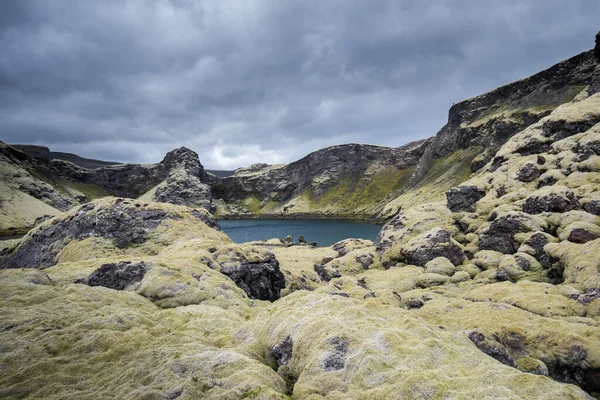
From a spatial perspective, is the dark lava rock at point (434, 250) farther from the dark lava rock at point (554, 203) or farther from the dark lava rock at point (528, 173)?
the dark lava rock at point (528, 173)

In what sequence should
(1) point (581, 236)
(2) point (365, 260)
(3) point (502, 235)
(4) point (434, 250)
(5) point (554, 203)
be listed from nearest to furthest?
(1) point (581, 236) < (3) point (502, 235) < (5) point (554, 203) < (4) point (434, 250) < (2) point (365, 260)

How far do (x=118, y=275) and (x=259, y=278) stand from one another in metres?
20.2

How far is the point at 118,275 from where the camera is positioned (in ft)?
111

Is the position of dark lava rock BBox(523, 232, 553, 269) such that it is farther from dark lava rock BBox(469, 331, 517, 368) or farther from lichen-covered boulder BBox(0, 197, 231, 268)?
lichen-covered boulder BBox(0, 197, 231, 268)

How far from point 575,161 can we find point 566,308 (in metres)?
67.9

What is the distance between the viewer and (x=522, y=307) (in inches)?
1548

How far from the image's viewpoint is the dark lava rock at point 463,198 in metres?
93.7

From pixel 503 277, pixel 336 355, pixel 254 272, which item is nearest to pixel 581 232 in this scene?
pixel 503 277

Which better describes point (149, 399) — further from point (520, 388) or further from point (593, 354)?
point (593, 354)

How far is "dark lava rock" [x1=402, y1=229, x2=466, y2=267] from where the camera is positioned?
66.1 m

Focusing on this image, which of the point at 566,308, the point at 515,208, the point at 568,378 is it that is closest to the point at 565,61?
the point at 515,208

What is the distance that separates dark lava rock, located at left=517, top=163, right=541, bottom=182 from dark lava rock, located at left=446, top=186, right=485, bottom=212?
12.3m

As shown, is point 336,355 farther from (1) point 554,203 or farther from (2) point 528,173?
(2) point 528,173

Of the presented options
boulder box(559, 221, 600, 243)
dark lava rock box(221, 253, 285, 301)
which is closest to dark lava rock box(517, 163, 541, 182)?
boulder box(559, 221, 600, 243)
